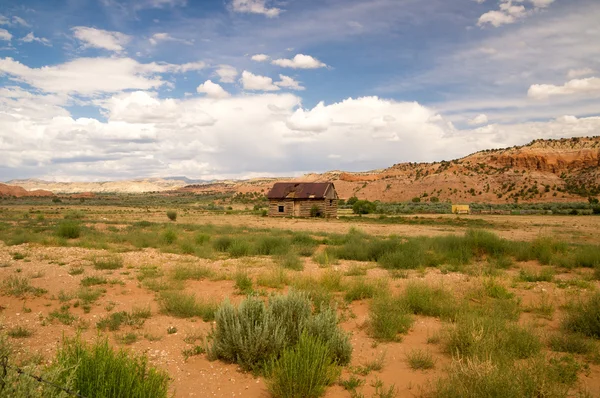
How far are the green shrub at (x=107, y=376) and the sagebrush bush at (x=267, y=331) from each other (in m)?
1.76

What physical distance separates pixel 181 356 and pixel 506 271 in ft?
33.9

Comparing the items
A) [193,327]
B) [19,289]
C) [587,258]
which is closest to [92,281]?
[19,289]

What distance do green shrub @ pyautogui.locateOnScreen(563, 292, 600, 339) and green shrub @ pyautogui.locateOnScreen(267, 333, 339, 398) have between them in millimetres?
4538

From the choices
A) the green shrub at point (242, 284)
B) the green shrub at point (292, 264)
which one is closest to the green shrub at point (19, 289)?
the green shrub at point (242, 284)

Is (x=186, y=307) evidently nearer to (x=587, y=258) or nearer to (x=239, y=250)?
(x=239, y=250)

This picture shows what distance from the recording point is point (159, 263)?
44.1 feet

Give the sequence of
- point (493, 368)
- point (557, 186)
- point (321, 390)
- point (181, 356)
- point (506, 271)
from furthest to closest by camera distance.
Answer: point (557, 186) → point (506, 271) → point (181, 356) → point (321, 390) → point (493, 368)

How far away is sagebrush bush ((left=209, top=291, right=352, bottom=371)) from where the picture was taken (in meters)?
5.45

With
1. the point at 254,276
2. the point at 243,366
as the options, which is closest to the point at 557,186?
the point at 254,276

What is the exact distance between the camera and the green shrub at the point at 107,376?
3.55m

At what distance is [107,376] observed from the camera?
3.69 meters

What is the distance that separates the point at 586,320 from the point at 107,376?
710 centimetres

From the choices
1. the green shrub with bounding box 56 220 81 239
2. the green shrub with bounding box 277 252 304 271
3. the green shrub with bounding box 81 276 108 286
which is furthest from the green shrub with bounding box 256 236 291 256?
the green shrub with bounding box 56 220 81 239

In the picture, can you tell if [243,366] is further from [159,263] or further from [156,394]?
[159,263]
